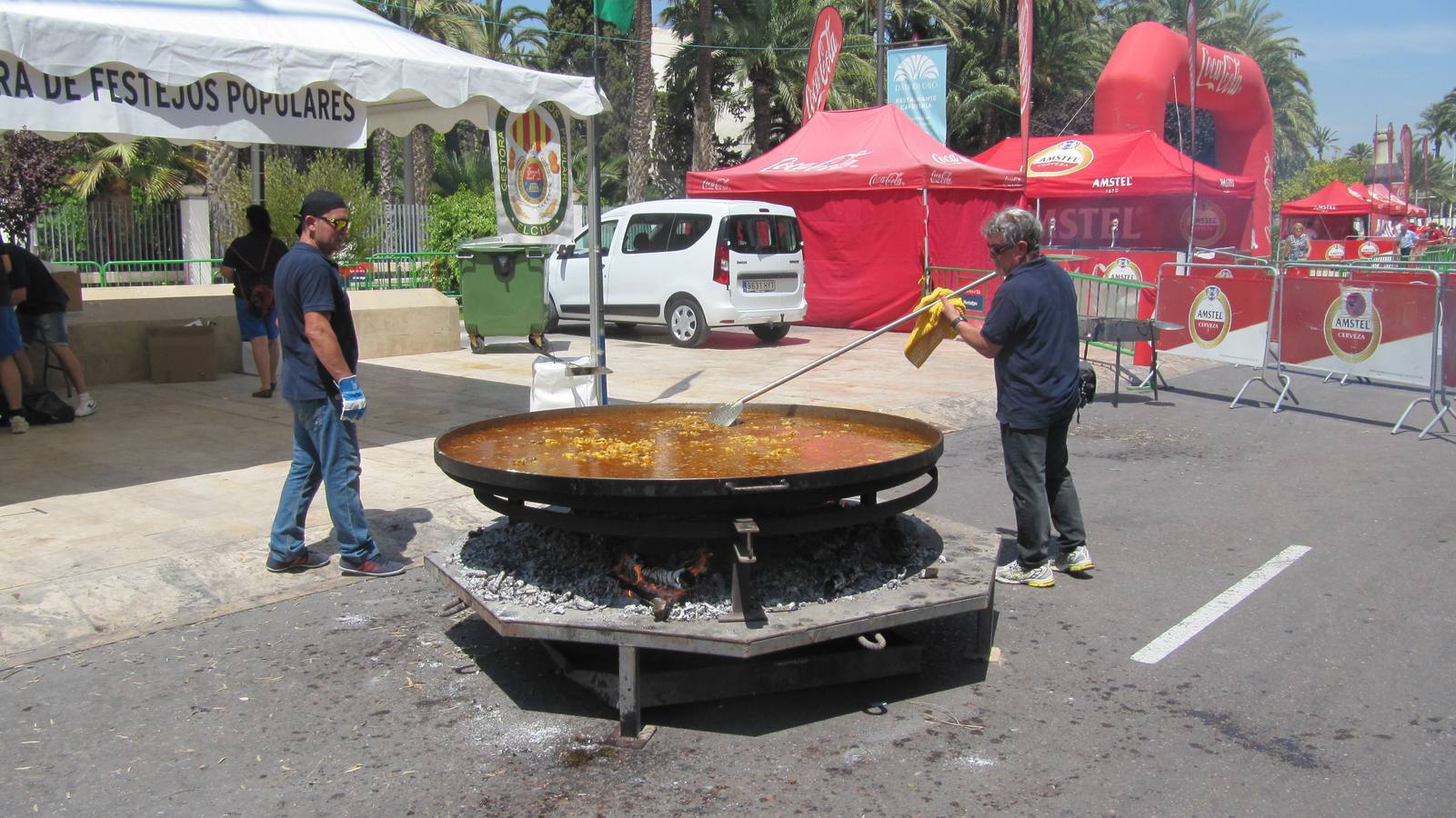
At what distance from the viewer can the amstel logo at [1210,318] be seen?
1240 cm

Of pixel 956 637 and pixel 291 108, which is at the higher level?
pixel 291 108

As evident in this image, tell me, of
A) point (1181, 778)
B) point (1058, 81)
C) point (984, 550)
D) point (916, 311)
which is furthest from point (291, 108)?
point (1058, 81)

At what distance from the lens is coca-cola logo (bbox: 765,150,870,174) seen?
58.1 feet

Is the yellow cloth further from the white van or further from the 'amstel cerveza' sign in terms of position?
the white van

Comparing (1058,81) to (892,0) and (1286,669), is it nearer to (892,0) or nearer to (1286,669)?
(892,0)

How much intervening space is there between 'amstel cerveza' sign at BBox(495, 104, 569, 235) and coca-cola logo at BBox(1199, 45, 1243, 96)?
19.0 m

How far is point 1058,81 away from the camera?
45250 millimetres

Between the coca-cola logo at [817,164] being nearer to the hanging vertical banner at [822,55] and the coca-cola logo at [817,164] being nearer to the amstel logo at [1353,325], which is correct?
the hanging vertical banner at [822,55]

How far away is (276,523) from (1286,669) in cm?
460

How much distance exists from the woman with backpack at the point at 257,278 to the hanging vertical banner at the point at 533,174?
2.32 m

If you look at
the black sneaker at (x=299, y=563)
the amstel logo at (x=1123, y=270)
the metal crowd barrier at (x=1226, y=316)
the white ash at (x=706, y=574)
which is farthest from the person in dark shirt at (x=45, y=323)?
the amstel logo at (x=1123, y=270)

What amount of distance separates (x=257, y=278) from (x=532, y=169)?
2.84 meters

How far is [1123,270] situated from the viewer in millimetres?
18500

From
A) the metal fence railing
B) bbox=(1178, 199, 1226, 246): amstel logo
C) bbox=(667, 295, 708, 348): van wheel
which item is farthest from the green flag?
bbox=(1178, 199, 1226, 246): amstel logo
